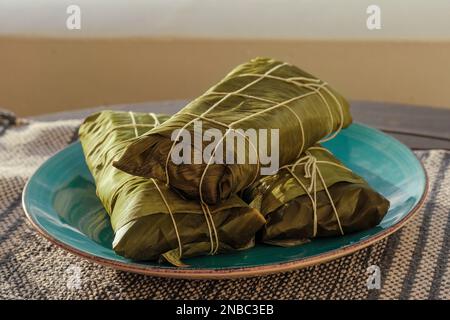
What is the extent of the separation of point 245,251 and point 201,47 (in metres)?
1.12

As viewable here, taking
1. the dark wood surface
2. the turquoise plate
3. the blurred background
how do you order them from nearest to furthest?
the turquoise plate → the dark wood surface → the blurred background

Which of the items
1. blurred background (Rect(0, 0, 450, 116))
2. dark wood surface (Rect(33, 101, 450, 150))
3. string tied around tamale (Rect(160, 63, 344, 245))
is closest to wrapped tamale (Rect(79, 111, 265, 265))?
string tied around tamale (Rect(160, 63, 344, 245))

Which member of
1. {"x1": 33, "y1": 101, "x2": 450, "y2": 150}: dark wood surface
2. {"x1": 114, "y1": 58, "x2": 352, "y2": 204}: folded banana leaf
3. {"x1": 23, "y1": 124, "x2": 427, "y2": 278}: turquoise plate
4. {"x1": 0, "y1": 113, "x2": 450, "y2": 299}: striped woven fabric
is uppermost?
{"x1": 114, "y1": 58, "x2": 352, "y2": 204}: folded banana leaf

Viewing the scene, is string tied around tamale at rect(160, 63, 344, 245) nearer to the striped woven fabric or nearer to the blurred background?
the striped woven fabric

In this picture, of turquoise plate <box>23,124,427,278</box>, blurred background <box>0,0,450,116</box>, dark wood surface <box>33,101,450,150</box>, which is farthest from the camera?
blurred background <box>0,0,450,116</box>

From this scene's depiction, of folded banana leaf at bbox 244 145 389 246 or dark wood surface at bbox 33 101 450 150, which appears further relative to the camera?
dark wood surface at bbox 33 101 450 150

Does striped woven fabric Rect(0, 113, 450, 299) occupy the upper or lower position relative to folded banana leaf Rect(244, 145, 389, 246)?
lower

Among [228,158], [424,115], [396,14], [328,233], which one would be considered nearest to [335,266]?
[328,233]

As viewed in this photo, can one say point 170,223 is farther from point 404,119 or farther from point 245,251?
point 404,119

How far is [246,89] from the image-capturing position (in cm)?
81

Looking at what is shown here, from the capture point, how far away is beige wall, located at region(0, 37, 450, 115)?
66.4 inches

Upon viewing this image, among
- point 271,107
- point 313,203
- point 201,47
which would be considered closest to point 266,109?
point 271,107
